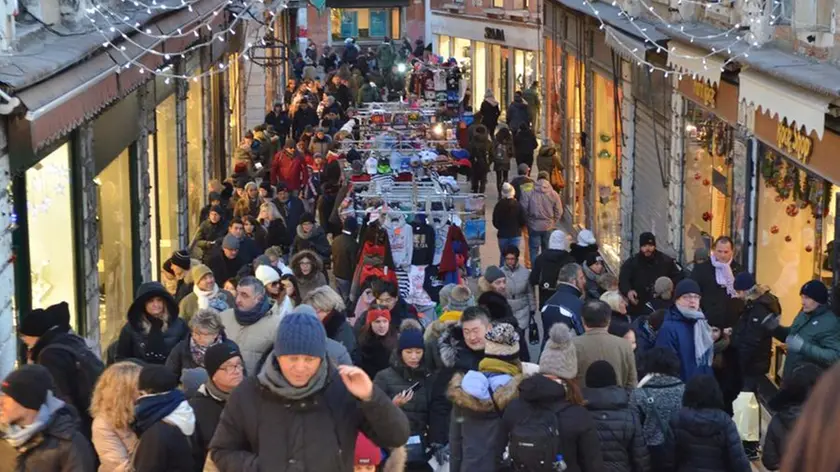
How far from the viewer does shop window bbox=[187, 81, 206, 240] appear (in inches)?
846

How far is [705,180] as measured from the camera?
16.2 meters

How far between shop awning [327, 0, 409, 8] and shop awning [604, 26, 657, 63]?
45.2m

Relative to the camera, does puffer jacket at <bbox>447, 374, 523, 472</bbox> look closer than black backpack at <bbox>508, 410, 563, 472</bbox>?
No

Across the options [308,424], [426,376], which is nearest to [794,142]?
[426,376]

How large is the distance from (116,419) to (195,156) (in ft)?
51.8

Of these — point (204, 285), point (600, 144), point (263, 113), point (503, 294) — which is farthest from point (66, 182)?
point (263, 113)

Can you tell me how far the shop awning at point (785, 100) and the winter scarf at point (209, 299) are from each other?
453 centimetres

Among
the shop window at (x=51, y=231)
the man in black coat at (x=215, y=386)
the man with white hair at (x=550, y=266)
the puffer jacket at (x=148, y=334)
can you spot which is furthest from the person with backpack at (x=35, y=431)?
the man with white hair at (x=550, y=266)

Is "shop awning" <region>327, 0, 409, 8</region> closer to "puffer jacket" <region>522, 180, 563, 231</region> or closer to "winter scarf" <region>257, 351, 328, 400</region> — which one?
"puffer jacket" <region>522, 180, 563, 231</region>

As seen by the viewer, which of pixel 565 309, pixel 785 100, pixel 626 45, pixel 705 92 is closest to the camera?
pixel 565 309

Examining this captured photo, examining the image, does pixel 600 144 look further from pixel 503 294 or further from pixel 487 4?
pixel 487 4

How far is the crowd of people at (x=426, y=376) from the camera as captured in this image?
542cm

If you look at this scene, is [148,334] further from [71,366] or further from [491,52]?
[491,52]


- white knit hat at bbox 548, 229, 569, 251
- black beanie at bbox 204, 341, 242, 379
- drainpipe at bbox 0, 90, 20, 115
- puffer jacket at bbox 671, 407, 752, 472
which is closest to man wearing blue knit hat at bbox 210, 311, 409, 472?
black beanie at bbox 204, 341, 242, 379
